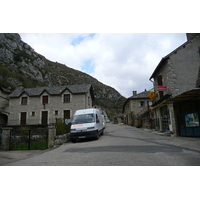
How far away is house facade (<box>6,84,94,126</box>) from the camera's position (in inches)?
989

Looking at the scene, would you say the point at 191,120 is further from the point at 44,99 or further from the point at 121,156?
the point at 44,99

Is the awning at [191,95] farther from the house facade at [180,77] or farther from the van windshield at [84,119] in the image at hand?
the van windshield at [84,119]

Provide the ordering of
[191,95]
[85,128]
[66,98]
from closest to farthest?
[191,95] → [85,128] → [66,98]

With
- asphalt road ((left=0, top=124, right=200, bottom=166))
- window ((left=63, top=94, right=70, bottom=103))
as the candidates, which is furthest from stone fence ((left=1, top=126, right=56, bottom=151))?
window ((left=63, top=94, right=70, bottom=103))

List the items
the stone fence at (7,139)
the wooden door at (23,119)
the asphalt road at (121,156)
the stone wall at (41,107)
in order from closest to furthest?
the asphalt road at (121,156) < the stone fence at (7,139) < the stone wall at (41,107) < the wooden door at (23,119)

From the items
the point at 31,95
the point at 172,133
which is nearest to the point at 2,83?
the point at 31,95

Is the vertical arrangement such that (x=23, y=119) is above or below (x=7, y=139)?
above

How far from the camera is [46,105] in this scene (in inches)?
1021

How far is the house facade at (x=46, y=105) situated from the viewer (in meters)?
25.1

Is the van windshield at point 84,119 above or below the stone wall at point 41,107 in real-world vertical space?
below

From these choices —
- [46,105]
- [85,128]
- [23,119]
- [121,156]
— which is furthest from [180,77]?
[23,119]

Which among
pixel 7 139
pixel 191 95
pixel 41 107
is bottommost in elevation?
pixel 7 139

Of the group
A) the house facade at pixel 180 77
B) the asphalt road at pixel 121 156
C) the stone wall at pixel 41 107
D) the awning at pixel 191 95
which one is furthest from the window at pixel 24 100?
the awning at pixel 191 95

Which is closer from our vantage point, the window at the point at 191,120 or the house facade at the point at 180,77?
the window at the point at 191,120
